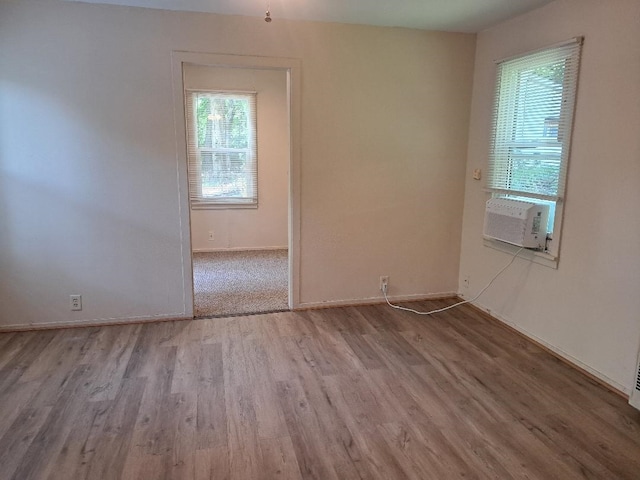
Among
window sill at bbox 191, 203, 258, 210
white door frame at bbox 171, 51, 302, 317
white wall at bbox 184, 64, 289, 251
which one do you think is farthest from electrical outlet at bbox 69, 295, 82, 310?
window sill at bbox 191, 203, 258, 210

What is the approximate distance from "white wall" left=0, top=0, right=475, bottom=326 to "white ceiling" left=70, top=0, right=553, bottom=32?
0.13 metres

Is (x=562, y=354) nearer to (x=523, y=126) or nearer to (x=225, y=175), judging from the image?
(x=523, y=126)

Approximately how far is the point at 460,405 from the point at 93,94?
333 cm

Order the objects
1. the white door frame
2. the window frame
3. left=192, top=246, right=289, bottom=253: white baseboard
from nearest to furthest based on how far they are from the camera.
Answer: the window frame < the white door frame < left=192, top=246, right=289, bottom=253: white baseboard

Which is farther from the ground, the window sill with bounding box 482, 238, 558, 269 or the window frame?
the window frame

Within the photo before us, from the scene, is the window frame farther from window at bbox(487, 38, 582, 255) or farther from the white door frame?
the white door frame

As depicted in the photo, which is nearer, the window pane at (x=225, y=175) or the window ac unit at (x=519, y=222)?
the window ac unit at (x=519, y=222)

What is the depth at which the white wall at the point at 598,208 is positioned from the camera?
103 inches

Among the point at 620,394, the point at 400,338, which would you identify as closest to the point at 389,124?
the point at 400,338

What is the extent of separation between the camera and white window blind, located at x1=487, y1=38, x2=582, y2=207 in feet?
9.96

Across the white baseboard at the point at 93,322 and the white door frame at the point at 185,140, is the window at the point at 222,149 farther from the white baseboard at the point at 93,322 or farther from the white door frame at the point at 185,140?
the white baseboard at the point at 93,322

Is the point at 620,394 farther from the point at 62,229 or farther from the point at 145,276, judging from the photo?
the point at 62,229

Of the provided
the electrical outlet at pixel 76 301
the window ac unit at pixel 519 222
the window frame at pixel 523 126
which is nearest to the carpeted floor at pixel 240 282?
the electrical outlet at pixel 76 301

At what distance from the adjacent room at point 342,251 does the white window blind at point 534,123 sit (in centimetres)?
2
